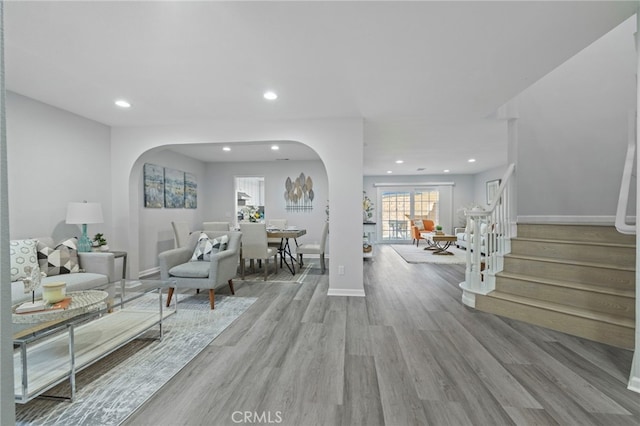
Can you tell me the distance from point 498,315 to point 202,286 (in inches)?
133

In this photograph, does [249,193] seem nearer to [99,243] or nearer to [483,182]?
[99,243]

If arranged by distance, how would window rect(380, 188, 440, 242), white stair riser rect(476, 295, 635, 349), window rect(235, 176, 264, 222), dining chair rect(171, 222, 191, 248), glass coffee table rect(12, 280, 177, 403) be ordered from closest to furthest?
glass coffee table rect(12, 280, 177, 403), white stair riser rect(476, 295, 635, 349), dining chair rect(171, 222, 191, 248), window rect(235, 176, 264, 222), window rect(380, 188, 440, 242)

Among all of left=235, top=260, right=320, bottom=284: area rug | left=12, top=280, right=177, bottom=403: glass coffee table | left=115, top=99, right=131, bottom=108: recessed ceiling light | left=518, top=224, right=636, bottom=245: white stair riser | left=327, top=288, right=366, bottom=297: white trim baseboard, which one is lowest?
left=235, top=260, right=320, bottom=284: area rug

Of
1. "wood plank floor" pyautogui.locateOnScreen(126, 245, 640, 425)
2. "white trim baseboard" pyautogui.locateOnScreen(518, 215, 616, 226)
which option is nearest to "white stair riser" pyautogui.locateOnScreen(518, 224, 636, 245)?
"white trim baseboard" pyautogui.locateOnScreen(518, 215, 616, 226)

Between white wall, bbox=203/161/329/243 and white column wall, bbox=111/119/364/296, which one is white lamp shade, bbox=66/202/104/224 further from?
white wall, bbox=203/161/329/243

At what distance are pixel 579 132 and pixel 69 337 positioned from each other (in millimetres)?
6017

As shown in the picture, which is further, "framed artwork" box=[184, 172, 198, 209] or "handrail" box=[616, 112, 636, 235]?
"framed artwork" box=[184, 172, 198, 209]

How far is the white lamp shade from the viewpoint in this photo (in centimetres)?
340

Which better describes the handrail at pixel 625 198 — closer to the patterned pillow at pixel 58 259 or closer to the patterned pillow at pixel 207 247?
the patterned pillow at pixel 207 247

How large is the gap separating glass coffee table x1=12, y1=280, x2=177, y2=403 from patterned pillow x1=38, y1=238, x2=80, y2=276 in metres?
0.98

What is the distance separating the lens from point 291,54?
232 centimetres

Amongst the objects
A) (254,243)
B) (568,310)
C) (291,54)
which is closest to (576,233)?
(568,310)

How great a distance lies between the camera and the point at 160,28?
6.50 feet

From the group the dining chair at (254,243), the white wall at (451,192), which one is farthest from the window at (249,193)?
the white wall at (451,192)
